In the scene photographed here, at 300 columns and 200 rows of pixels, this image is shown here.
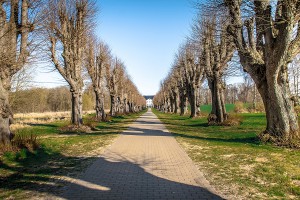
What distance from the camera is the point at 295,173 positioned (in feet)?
20.3

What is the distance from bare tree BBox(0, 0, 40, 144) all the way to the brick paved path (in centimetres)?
402

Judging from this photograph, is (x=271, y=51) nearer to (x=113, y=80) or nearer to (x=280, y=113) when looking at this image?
(x=280, y=113)

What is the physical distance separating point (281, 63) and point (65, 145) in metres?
9.53

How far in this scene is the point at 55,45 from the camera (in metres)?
16.9

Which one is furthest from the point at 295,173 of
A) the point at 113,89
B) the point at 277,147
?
the point at 113,89

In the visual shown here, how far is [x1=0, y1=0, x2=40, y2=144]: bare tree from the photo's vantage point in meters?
9.18

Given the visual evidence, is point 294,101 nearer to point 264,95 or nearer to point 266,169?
point 264,95

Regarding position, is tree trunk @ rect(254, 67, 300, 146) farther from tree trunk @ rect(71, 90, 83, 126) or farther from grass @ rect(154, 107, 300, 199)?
tree trunk @ rect(71, 90, 83, 126)

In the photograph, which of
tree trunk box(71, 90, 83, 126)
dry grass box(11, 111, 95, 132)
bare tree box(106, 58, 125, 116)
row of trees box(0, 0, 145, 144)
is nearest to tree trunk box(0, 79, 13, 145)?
row of trees box(0, 0, 145, 144)

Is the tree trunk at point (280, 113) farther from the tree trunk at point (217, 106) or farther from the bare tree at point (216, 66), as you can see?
the tree trunk at point (217, 106)

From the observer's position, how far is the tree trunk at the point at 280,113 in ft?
32.8

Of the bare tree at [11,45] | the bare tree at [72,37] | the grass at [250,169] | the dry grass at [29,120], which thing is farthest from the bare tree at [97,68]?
the grass at [250,169]

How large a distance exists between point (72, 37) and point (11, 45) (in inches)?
334

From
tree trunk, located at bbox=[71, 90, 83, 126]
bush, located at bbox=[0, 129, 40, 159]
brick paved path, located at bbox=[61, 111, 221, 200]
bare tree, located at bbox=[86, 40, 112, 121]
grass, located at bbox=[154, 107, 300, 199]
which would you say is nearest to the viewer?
brick paved path, located at bbox=[61, 111, 221, 200]
